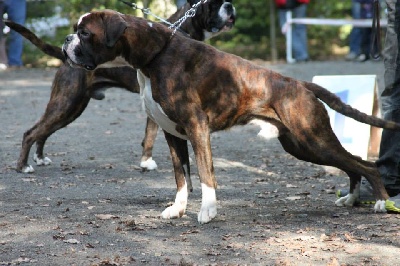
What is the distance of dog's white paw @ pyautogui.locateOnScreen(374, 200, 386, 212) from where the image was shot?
616cm

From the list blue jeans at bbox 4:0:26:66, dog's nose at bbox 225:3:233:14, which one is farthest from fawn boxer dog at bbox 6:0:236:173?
blue jeans at bbox 4:0:26:66

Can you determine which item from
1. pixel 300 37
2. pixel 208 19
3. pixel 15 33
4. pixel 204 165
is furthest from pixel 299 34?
pixel 204 165

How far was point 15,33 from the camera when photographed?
1762 centimetres

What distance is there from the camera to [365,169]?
616 centimetres

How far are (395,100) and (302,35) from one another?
1373 cm

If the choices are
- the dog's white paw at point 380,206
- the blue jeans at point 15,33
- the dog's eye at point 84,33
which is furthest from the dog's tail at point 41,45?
the blue jeans at point 15,33

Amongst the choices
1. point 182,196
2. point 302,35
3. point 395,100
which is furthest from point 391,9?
point 302,35

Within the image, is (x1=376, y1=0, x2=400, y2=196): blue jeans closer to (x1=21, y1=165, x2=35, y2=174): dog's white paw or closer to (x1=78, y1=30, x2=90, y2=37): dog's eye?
(x1=78, y1=30, x2=90, y2=37): dog's eye

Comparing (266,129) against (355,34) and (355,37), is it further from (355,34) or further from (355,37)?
(355,37)

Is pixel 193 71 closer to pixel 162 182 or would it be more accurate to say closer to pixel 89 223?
pixel 89 223

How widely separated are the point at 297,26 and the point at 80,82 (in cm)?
1253

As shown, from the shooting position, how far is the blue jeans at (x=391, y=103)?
20.7 feet

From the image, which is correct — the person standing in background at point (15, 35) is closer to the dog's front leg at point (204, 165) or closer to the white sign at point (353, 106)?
the white sign at point (353, 106)

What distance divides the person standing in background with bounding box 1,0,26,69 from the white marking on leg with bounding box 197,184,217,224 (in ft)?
36.7
